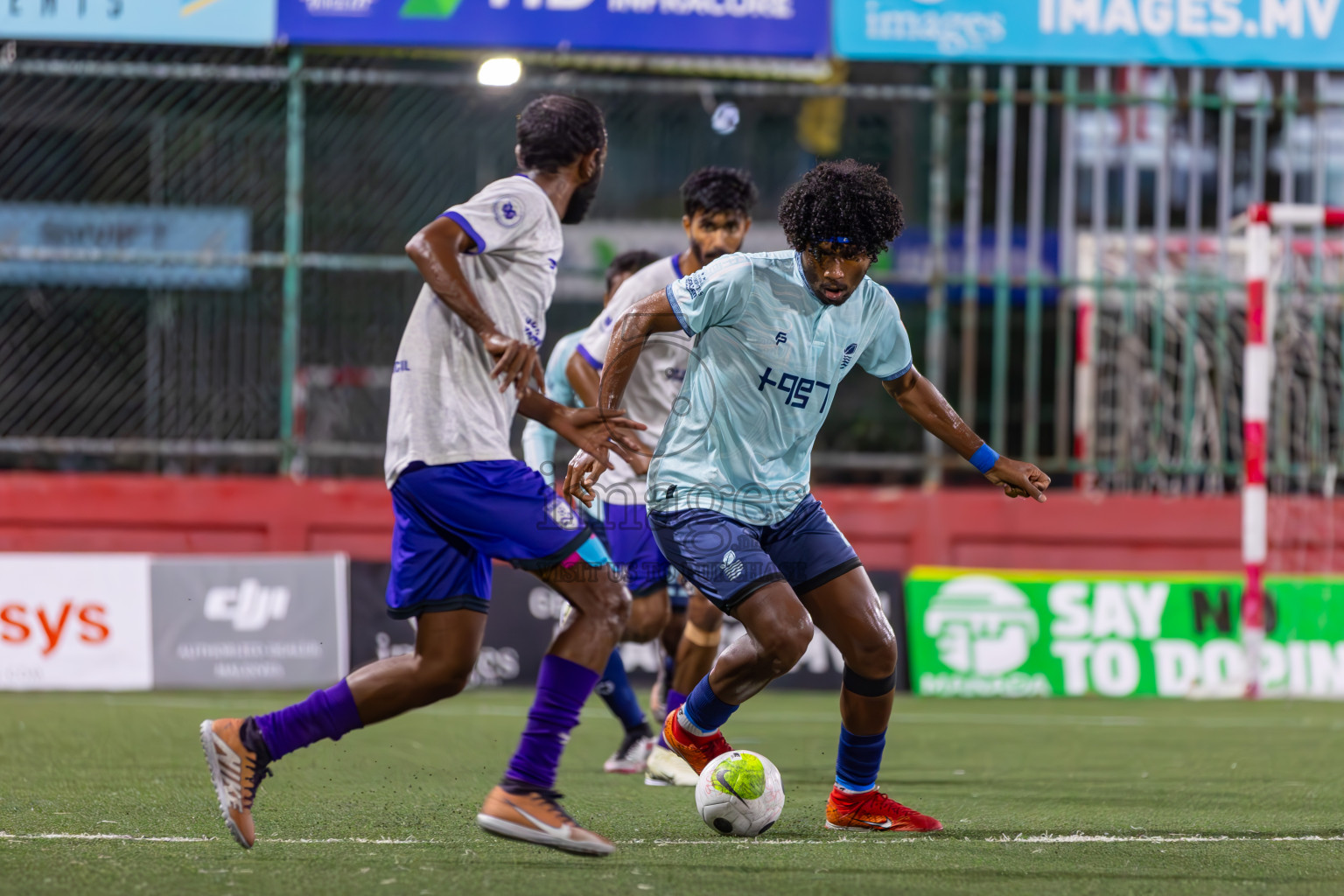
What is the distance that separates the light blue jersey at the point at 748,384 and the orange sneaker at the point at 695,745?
2.55ft

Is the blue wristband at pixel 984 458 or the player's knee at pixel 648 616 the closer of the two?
the blue wristband at pixel 984 458

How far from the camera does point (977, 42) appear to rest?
12.1 m

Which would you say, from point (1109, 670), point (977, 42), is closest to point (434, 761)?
point (1109, 670)

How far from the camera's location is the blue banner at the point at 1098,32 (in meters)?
12.0

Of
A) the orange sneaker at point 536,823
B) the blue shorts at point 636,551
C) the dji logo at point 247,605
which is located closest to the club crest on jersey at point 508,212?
the orange sneaker at point 536,823

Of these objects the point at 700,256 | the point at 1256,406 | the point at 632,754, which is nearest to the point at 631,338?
the point at 700,256

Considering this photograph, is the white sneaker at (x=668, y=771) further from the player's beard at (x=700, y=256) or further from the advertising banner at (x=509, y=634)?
the advertising banner at (x=509, y=634)

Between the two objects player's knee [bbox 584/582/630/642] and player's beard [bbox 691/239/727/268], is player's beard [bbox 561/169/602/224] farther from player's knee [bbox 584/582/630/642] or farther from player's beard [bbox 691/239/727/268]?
player's beard [bbox 691/239/727/268]

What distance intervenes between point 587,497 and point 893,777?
2.51 metres

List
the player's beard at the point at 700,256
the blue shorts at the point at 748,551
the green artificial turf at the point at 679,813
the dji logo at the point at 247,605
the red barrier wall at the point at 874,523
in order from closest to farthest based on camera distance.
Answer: the green artificial turf at the point at 679,813, the blue shorts at the point at 748,551, the player's beard at the point at 700,256, the dji logo at the point at 247,605, the red barrier wall at the point at 874,523

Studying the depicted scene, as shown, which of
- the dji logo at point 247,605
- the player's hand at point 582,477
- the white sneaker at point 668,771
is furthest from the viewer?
the dji logo at point 247,605

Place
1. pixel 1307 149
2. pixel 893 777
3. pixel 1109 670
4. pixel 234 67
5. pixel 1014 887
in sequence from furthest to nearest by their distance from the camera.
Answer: pixel 1307 149 → pixel 234 67 → pixel 1109 670 → pixel 893 777 → pixel 1014 887

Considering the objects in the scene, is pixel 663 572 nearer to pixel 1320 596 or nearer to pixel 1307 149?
pixel 1320 596

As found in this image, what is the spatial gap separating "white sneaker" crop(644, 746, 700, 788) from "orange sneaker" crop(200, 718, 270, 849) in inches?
78.9
